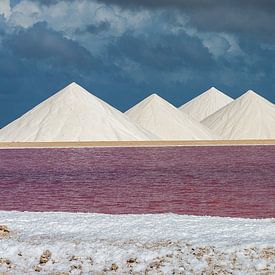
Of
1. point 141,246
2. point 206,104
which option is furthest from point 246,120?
point 141,246

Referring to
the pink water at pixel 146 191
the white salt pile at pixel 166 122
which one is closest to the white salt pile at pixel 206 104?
the white salt pile at pixel 166 122

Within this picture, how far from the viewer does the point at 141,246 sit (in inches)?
439

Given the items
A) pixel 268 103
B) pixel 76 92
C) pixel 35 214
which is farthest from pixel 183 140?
pixel 35 214

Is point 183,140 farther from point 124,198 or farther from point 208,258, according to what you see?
point 208,258

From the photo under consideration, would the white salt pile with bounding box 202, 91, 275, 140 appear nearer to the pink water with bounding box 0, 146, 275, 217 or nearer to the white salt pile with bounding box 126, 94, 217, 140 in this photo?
the white salt pile with bounding box 126, 94, 217, 140

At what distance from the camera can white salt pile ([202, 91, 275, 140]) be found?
103625mm

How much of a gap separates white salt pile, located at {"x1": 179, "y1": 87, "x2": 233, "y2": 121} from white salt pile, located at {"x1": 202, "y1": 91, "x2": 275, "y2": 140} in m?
9.22

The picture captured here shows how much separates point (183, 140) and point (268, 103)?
92.3 feet

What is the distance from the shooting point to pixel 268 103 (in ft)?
371

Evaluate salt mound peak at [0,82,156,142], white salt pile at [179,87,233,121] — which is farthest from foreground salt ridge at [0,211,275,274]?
white salt pile at [179,87,233,121]

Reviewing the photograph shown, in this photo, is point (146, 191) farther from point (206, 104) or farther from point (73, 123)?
point (206, 104)

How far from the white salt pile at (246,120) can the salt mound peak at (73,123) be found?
20.2 metres

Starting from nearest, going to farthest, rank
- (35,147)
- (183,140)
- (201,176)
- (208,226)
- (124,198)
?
(208,226), (124,198), (201,176), (35,147), (183,140)

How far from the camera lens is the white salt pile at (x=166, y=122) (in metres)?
91.8
